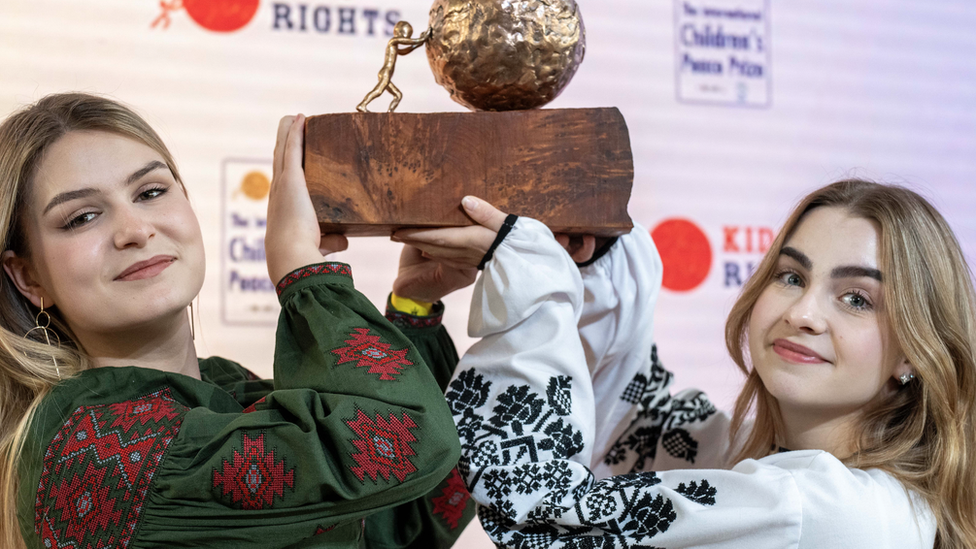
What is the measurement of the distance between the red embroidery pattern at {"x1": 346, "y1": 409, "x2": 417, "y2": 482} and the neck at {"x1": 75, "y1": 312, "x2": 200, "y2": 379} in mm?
381

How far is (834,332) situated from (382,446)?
686 mm

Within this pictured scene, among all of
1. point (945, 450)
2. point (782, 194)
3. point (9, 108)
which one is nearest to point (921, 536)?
point (945, 450)

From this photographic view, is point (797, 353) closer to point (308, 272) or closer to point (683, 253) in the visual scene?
point (308, 272)

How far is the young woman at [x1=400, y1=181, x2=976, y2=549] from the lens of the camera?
115 centimetres

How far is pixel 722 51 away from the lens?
2.36m

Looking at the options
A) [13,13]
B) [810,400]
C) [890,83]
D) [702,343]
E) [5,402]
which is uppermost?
[13,13]

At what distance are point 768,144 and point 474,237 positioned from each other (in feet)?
4.97

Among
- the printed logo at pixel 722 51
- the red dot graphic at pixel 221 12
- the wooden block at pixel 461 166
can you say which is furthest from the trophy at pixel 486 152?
the printed logo at pixel 722 51

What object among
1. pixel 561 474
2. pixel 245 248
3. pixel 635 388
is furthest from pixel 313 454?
pixel 245 248

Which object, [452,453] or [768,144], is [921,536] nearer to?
[452,453]

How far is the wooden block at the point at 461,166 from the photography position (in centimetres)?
117

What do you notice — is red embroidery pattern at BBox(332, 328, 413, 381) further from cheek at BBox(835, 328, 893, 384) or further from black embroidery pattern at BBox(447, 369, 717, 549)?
cheek at BBox(835, 328, 893, 384)

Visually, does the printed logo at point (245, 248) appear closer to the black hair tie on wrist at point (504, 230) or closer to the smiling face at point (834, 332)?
the black hair tie on wrist at point (504, 230)

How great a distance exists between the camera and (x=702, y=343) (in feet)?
7.63
